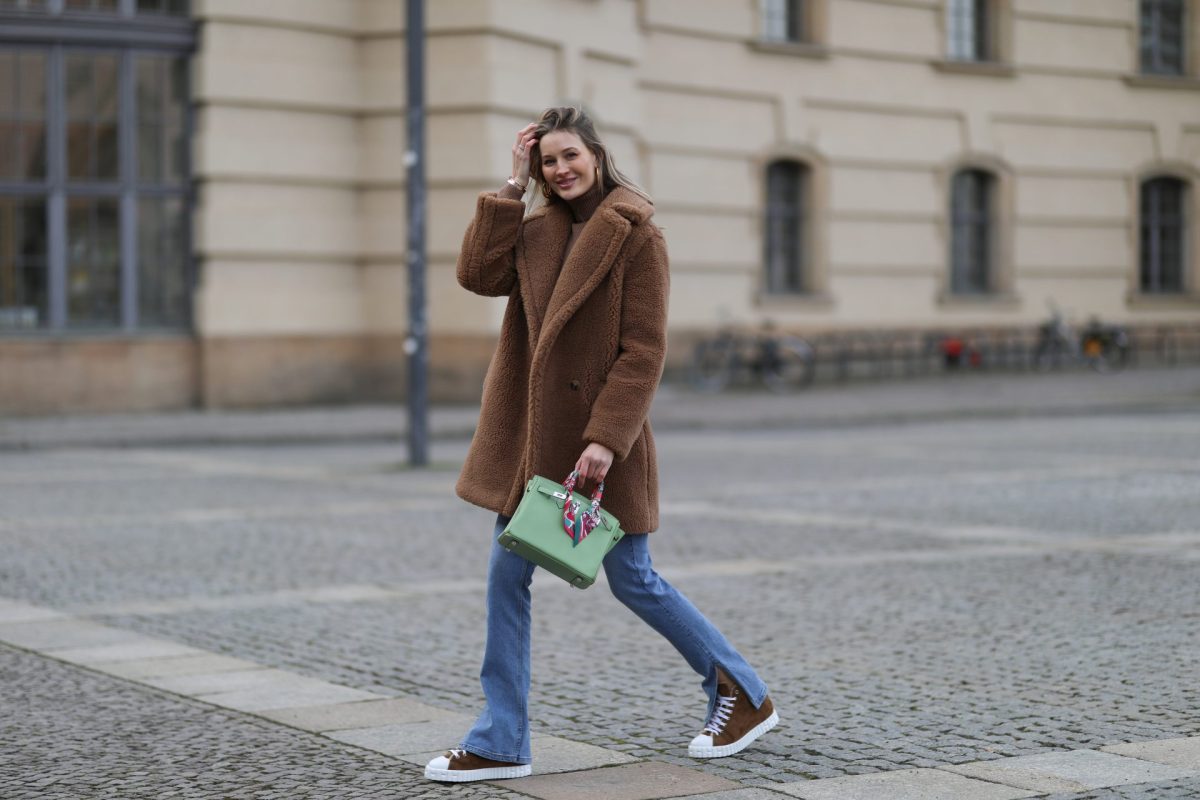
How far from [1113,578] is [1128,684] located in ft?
8.77

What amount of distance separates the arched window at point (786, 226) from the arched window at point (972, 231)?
299cm

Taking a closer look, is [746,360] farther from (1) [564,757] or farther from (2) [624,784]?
(2) [624,784]

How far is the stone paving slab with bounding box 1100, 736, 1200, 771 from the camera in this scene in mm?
5141

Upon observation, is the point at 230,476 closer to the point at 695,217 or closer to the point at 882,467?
the point at 882,467

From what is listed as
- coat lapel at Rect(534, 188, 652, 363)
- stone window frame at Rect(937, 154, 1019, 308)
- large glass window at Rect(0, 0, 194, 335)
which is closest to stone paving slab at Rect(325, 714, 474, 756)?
coat lapel at Rect(534, 188, 652, 363)

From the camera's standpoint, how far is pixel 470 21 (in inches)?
864

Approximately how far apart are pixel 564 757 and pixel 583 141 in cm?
168

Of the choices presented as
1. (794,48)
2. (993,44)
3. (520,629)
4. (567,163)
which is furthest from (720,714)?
(993,44)

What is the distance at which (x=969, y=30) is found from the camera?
3016 centimetres

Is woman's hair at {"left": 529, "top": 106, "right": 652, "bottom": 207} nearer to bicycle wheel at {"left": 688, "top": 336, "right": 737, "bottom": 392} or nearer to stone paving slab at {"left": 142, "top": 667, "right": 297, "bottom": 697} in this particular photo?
stone paving slab at {"left": 142, "top": 667, "right": 297, "bottom": 697}

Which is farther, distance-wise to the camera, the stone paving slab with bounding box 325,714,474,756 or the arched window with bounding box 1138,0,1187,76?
the arched window with bounding box 1138,0,1187,76

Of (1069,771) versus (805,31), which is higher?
(805,31)

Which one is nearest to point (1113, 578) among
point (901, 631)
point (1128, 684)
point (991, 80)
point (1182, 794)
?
point (901, 631)

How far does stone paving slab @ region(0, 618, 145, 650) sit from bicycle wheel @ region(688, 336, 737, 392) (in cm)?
1809
